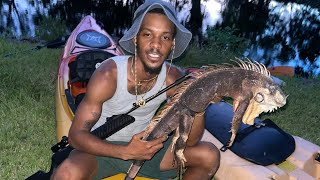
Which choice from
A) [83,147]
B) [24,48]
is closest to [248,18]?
[24,48]

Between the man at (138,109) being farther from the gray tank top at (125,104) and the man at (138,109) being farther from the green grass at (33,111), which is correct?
the green grass at (33,111)

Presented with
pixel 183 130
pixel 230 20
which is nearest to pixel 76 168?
pixel 183 130

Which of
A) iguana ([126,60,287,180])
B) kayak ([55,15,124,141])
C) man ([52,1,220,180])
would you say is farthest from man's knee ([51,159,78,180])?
kayak ([55,15,124,141])

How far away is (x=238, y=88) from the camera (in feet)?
7.51

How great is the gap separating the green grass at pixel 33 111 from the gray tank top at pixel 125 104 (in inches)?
52.8

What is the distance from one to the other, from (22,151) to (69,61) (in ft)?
4.60

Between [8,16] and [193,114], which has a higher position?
[193,114]

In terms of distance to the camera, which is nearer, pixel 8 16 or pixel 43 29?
pixel 43 29

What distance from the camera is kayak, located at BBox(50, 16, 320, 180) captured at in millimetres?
3510

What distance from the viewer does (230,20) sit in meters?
16.4

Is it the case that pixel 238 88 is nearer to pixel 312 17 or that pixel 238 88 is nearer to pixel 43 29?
pixel 43 29

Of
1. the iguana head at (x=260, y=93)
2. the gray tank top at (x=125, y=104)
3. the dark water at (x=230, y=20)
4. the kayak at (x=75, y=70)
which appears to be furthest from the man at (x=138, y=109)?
the dark water at (x=230, y=20)

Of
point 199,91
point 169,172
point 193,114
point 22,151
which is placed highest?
point 199,91

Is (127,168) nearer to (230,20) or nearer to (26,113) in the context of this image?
(26,113)
